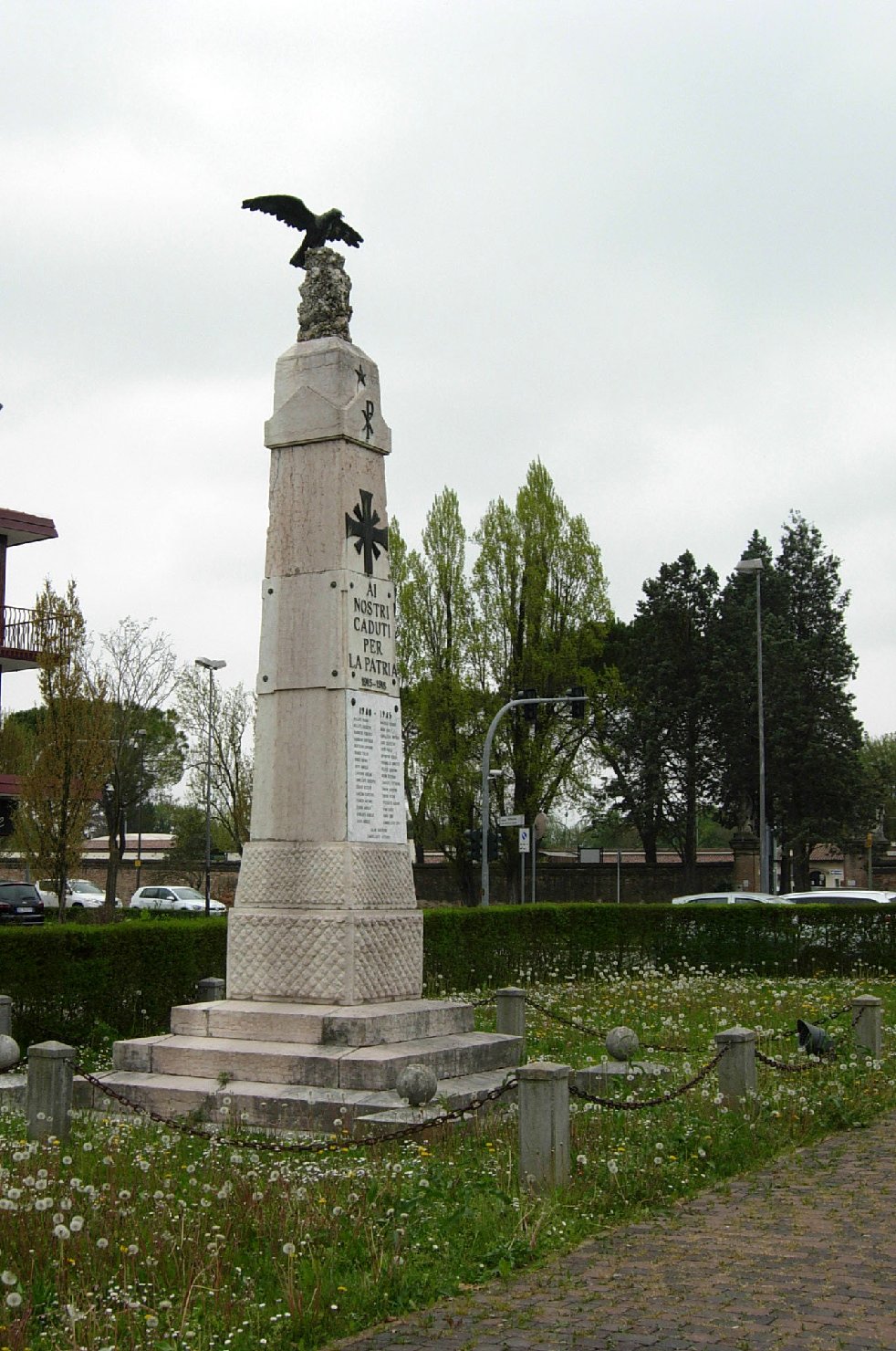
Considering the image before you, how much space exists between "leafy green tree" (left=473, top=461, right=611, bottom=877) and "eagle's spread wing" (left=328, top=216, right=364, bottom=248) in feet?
115

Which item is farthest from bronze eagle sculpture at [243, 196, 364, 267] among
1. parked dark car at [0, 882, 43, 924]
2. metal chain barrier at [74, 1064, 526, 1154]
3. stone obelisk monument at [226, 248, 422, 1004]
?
parked dark car at [0, 882, 43, 924]

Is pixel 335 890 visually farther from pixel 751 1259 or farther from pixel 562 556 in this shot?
pixel 562 556

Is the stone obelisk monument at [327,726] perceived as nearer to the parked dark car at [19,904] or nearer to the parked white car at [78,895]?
the parked dark car at [19,904]

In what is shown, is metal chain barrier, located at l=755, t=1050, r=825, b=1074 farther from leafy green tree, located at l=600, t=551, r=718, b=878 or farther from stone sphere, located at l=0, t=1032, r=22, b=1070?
leafy green tree, located at l=600, t=551, r=718, b=878

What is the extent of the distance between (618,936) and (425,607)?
25680 millimetres

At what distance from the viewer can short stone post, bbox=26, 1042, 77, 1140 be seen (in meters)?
8.98

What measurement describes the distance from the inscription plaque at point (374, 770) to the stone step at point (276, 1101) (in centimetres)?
196

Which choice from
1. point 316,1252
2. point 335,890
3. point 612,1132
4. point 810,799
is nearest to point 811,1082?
point 612,1132

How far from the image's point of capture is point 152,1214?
6586mm

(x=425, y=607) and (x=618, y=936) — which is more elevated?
(x=425, y=607)

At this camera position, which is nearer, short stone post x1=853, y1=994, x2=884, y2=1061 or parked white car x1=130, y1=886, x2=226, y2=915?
short stone post x1=853, y1=994, x2=884, y2=1061

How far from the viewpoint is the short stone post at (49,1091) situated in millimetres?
8977

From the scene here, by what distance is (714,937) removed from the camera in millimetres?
25031

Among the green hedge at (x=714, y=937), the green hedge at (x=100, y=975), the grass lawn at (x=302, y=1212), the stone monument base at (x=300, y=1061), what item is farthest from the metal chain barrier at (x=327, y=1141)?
the green hedge at (x=714, y=937)
